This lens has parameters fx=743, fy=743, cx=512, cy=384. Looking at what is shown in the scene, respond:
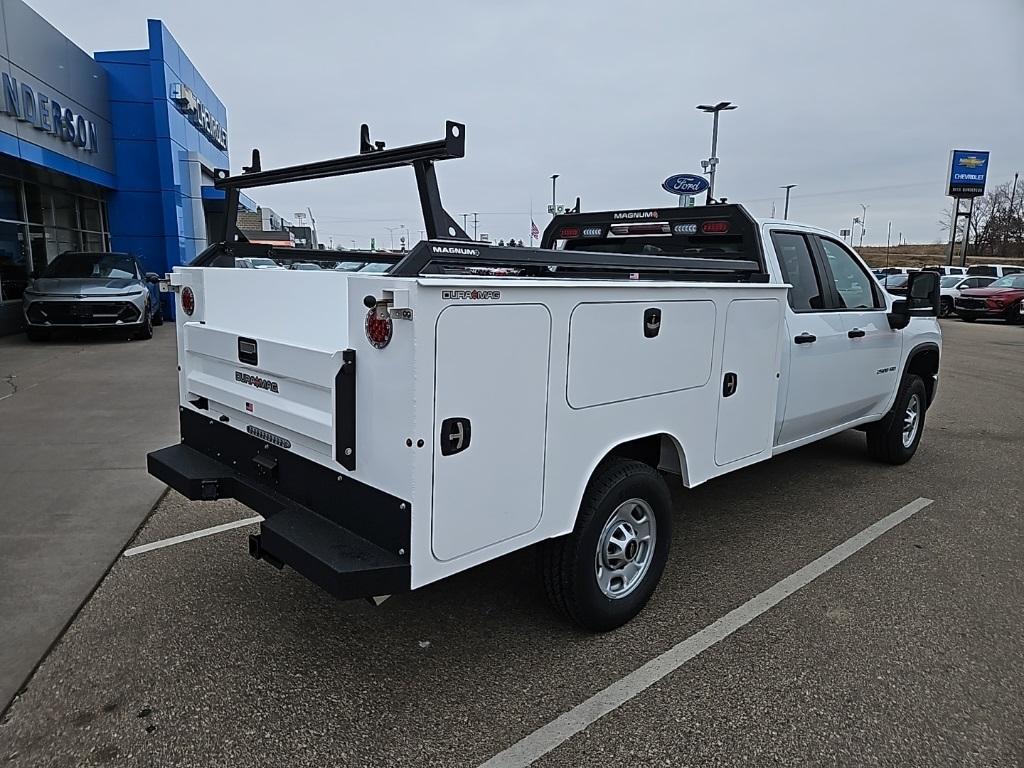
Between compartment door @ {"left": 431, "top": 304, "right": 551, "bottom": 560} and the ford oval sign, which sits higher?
the ford oval sign

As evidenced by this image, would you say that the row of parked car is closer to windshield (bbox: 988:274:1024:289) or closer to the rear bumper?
windshield (bbox: 988:274:1024:289)

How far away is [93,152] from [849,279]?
59.3ft

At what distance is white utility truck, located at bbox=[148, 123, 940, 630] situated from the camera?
2627 mm

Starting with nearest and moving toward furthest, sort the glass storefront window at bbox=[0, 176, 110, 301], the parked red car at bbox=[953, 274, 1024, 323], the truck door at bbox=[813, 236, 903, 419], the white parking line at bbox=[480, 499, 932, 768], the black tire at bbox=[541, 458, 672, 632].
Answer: the white parking line at bbox=[480, 499, 932, 768] → the black tire at bbox=[541, 458, 672, 632] → the truck door at bbox=[813, 236, 903, 419] → the glass storefront window at bbox=[0, 176, 110, 301] → the parked red car at bbox=[953, 274, 1024, 323]

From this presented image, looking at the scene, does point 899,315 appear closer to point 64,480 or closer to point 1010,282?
point 64,480

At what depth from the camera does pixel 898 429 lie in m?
6.31

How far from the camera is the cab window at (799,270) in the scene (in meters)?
4.77

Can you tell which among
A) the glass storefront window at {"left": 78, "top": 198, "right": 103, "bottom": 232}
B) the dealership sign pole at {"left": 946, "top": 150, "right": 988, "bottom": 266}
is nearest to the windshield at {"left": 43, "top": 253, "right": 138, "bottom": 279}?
the glass storefront window at {"left": 78, "top": 198, "right": 103, "bottom": 232}

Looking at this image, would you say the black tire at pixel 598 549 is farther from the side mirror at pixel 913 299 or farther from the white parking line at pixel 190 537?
the side mirror at pixel 913 299

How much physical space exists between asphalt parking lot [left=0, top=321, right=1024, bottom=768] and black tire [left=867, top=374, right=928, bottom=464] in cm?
146

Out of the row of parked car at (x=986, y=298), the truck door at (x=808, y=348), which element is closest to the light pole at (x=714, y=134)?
the row of parked car at (x=986, y=298)

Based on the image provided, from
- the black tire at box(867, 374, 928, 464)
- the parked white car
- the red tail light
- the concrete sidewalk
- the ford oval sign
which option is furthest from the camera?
the parked white car

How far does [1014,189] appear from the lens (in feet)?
231

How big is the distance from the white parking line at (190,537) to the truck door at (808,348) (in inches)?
140
